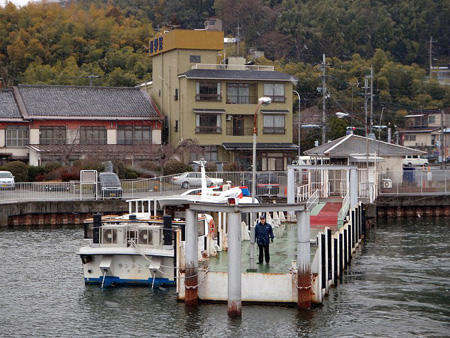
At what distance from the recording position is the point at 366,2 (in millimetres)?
150000

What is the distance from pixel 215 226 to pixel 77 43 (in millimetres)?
82480

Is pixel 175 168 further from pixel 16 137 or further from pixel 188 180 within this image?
pixel 16 137

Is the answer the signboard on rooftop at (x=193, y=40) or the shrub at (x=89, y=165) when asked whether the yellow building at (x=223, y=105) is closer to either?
the signboard on rooftop at (x=193, y=40)

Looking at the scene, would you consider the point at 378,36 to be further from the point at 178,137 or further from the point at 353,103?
the point at 178,137

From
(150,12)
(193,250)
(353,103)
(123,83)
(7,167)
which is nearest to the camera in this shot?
(193,250)

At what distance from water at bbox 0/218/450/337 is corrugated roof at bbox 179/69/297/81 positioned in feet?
135

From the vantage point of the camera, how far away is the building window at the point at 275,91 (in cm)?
8112

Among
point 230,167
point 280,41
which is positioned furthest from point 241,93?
point 280,41

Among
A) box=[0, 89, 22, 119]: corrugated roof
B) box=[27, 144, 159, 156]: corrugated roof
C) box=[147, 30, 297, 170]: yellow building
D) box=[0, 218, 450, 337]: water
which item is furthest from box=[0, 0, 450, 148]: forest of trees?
box=[0, 218, 450, 337]: water

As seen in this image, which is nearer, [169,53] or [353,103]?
[169,53]

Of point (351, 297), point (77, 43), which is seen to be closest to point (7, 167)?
point (351, 297)

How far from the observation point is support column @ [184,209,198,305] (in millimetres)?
26750

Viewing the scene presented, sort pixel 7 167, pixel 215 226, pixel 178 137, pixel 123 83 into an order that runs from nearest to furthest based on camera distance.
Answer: pixel 215 226
pixel 7 167
pixel 178 137
pixel 123 83

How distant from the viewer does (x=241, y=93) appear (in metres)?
80.8
